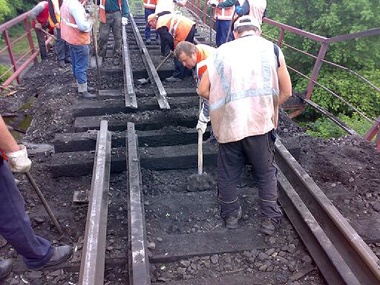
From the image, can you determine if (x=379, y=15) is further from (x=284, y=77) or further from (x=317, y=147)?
(x=284, y=77)

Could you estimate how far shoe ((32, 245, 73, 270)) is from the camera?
2.99 metres

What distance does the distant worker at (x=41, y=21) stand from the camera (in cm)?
829

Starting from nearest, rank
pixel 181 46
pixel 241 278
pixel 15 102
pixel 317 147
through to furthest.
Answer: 1. pixel 241 278
2. pixel 181 46
3. pixel 317 147
4. pixel 15 102

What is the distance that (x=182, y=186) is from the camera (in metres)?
4.24

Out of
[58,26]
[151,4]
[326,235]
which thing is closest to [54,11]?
[58,26]

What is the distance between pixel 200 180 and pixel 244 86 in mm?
1469

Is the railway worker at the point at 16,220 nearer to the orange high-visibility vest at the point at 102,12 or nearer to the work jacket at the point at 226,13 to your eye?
the orange high-visibility vest at the point at 102,12

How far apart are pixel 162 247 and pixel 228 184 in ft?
2.81

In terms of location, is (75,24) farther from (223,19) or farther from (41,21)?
(223,19)

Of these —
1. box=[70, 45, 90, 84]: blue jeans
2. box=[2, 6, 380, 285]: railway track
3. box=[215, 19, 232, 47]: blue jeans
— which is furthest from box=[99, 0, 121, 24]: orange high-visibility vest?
box=[2, 6, 380, 285]: railway track

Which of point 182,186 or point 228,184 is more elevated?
point 228,184

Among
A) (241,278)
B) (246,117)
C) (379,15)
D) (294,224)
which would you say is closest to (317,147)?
(294,224)

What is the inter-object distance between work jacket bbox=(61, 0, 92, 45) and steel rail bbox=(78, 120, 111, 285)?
2.55 m

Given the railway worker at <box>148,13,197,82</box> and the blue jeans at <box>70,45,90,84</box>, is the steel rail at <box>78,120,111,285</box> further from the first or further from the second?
the railway worker at <box>148,13,197,82</box>
